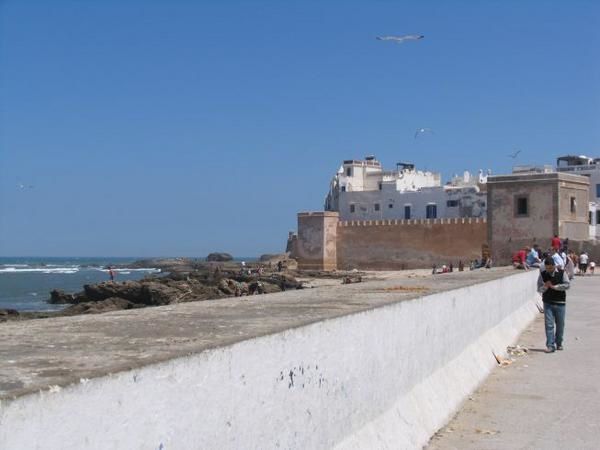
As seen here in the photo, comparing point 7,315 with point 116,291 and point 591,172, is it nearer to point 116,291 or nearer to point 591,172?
point 116,291

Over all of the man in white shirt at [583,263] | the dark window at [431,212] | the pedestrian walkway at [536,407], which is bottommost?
the pedestrian walkway at [536,407]

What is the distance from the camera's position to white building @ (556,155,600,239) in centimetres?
5834

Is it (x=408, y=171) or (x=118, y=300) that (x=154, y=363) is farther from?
(x=408, y=171)

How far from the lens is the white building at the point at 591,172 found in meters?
58.3

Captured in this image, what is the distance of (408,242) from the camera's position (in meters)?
63.6

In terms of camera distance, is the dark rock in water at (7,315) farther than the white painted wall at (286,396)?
Yes

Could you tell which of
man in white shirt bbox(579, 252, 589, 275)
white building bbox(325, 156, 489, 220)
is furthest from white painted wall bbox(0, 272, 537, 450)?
white building bbox(325, 156, 489, 220)

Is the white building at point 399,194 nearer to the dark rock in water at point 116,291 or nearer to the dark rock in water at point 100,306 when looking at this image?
the dark rock in water at point 116,291

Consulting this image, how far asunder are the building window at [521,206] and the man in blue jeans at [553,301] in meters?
32.3

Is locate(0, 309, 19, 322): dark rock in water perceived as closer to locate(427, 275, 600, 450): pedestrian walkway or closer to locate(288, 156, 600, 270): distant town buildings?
locate(427, 275, 600, 450): pedestrian walkway

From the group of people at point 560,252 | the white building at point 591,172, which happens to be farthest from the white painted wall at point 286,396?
the white building at point 591,172

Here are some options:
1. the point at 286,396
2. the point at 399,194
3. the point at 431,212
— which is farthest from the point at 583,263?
the point at 399,194

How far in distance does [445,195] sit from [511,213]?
99.0 ft

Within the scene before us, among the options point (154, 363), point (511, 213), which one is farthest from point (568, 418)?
point (511, 213)
